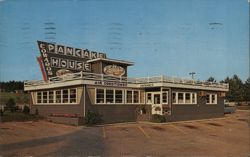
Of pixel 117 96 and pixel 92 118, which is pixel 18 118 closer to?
pixel 92 118

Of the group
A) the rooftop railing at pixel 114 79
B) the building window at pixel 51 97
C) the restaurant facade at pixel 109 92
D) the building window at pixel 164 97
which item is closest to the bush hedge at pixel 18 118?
the restaurant facade at pixel 109 92

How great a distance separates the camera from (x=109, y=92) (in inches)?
1019

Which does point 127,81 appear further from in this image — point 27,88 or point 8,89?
point 8,89

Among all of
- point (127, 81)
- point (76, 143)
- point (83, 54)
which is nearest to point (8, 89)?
point (83, 54)

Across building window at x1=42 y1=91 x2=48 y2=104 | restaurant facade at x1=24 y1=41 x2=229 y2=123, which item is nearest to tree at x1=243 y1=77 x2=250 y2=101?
restaurant facade at x1=24 y1=41 x2=229 y2=123

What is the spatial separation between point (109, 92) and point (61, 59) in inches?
354

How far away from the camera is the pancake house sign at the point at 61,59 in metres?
31.4

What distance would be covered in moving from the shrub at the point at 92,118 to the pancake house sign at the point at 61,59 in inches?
368

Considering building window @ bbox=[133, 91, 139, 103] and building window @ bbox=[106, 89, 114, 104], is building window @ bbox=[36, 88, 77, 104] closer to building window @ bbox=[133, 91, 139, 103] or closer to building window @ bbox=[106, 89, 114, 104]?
building window @ bbox=[106, 89, 114, 104]

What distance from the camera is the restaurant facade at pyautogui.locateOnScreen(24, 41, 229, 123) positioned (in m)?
25.0

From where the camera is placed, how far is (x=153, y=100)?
94.9 feet

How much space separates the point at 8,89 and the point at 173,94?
65.5 metres

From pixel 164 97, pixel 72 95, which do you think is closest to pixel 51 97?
pixel 72 95

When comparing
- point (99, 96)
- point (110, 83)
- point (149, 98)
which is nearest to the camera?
point (99, 96)
